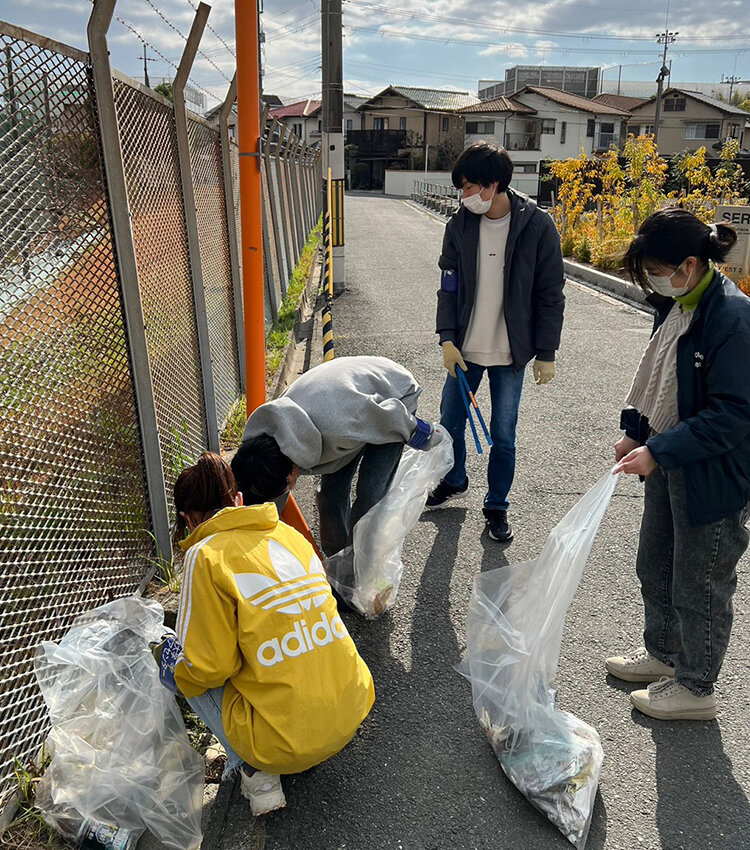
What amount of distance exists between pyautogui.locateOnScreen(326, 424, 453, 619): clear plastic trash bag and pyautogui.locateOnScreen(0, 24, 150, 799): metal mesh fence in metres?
0.91

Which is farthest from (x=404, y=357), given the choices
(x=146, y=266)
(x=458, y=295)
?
(x=146, y=266)

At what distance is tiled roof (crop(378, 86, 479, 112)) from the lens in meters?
55.3

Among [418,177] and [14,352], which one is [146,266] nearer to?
[14,352]

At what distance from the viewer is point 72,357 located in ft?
8.73

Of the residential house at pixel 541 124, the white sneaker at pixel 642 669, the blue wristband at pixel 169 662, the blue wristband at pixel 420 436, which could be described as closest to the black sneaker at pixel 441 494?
the blue wristband at pixel 420 436

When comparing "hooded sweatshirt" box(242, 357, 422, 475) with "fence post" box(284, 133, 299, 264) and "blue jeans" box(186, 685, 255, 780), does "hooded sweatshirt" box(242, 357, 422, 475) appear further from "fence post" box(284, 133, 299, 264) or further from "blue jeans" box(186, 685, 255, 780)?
"fence post" box(284, 133, 299, 264)

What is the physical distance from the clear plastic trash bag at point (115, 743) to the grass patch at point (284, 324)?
449cm

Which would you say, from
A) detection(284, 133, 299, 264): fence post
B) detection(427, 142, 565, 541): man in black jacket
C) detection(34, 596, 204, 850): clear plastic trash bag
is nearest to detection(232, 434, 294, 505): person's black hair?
detection(34, 596, 204, 850): clear plastic trash bag

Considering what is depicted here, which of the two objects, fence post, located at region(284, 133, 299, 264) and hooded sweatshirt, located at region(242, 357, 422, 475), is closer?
hooded sweatshirt, located at region(242, 357, 422, 475)

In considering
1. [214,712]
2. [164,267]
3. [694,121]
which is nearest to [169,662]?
[214,712]

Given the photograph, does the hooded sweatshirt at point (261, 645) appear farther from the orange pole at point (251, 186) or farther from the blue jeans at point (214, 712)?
the orange pole at point (251, 186)

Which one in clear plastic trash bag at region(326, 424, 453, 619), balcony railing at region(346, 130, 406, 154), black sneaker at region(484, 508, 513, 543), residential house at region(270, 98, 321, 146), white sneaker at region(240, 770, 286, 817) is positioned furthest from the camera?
residential house at region(270, 98, 321, 146)

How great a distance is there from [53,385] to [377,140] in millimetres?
56503

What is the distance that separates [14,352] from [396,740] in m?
1.82
